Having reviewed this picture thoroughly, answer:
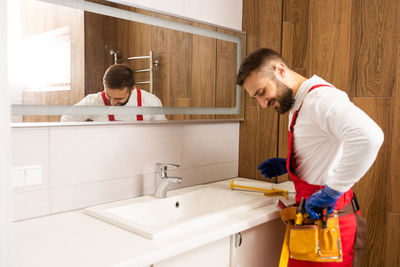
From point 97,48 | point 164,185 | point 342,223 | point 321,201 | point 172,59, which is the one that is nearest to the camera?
point 321,201

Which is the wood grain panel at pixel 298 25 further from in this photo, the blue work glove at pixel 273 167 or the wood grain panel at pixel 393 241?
the wood grain panel at pixel 393 241

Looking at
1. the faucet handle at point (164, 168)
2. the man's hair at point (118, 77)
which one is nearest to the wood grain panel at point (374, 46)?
the faucet handle at point (164, 168)

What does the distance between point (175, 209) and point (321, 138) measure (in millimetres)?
817

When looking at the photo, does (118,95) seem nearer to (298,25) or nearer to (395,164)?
(298,25)

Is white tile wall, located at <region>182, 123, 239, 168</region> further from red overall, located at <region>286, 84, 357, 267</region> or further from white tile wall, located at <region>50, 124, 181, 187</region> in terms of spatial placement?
red overall, located at <region>286, 84, 357, 267</region>

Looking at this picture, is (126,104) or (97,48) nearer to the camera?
(97,48)

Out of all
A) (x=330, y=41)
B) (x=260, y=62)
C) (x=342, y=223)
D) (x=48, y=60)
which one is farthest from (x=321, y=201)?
(x=48, y=60)

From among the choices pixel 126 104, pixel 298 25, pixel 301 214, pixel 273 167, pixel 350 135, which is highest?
pixel 298 25

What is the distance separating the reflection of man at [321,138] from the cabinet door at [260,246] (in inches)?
6.9

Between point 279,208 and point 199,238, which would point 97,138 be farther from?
point 279,208

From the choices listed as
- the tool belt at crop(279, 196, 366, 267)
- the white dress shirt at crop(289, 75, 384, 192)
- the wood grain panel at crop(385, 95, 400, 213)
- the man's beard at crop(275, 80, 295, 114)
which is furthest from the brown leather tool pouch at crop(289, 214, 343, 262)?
the wood grain panel at crop(385, 95, 400, 213)

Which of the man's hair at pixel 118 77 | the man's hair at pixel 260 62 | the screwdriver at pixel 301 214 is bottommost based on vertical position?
the screwdriver at pixel 301 214

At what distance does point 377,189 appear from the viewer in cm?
185

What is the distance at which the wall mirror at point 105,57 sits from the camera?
1331 mm
